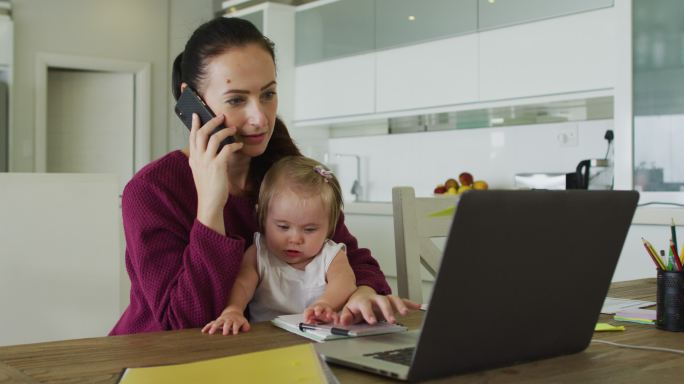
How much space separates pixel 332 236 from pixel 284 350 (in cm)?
68

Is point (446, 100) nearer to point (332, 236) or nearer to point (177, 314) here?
point (332, 236)

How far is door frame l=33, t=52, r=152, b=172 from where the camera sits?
17.0 ft

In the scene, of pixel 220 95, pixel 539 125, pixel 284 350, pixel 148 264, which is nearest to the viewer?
pixel 284 350

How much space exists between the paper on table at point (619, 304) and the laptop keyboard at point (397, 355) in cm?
57

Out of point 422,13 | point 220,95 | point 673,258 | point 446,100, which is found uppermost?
Answer: point 422,13

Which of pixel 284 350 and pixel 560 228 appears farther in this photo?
pixel 284 350

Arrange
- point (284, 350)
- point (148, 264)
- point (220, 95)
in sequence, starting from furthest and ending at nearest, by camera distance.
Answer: point (220, 95)
point (148, 264)
point (284, 350)

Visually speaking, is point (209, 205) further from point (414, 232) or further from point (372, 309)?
point (414, 232)

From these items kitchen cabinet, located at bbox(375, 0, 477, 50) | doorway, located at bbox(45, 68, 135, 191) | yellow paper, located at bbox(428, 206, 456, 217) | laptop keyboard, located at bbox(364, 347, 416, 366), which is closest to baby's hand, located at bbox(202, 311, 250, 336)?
laptop keyboard, located at bbox(364, 347, 416, 366)

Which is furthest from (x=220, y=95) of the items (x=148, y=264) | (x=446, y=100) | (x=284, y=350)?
(x=446, y=100)

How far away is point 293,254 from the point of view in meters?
1.33

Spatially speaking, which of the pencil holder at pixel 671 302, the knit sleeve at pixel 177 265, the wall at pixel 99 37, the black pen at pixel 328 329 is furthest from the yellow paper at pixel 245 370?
the wall at pixel 99 37

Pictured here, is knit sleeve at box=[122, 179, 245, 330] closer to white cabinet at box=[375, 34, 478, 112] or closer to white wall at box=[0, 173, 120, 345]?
white wall at box=[0, 173, 120, 345]

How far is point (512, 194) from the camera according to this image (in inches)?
26.1
